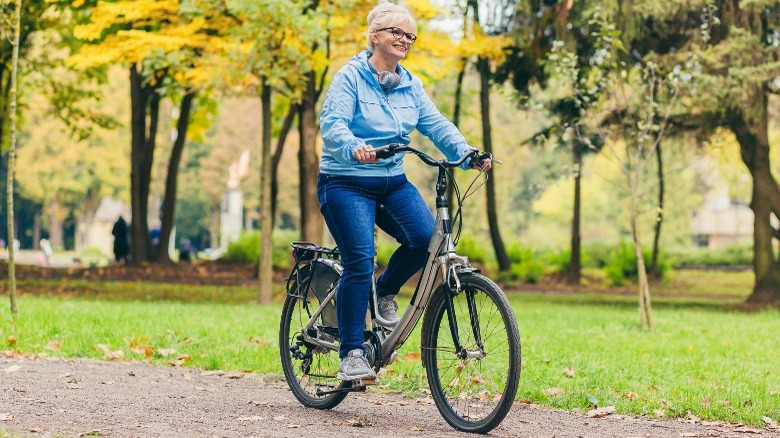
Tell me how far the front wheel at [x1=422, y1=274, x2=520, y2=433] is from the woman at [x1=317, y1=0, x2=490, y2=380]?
341 mm

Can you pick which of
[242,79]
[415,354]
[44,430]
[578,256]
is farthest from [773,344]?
[578,256]

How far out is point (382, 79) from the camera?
575cm

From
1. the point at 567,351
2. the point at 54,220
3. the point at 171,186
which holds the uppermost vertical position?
the point at 171,186

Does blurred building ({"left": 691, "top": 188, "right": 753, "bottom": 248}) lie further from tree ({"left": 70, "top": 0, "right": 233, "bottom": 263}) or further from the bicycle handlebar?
the bicycle handlebar

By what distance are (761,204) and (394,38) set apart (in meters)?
16.2

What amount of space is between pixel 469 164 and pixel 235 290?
52.1ft

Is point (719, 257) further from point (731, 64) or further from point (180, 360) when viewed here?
point (180, 360)

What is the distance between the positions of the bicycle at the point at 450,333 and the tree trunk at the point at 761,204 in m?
14.5

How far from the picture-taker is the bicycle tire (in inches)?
251

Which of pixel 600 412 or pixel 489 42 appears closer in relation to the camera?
pixel 600 412

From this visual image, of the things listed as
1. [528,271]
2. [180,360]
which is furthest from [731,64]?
[528,271]

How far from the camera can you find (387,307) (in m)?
6.03

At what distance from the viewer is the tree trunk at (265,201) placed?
16.0m

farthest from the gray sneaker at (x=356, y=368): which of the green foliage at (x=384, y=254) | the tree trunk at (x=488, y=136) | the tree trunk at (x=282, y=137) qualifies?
the green foliage at (x=384, y=254)
